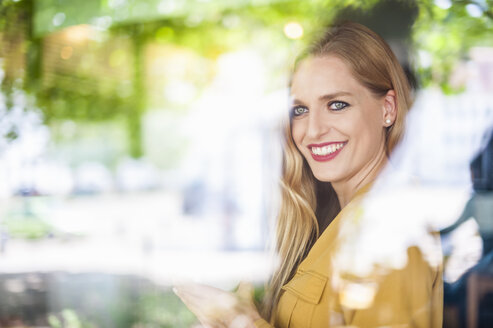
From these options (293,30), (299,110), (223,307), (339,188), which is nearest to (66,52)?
(293,30)

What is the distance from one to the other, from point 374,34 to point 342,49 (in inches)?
5.7

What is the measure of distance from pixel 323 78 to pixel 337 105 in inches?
5.3

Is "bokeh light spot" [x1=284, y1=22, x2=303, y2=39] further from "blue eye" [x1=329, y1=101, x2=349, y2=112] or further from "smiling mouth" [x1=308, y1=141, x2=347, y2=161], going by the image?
"smiling mouth" [x1=308, y1=141, x2=347, y2=161]

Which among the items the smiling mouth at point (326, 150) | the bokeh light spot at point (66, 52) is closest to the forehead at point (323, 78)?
the smiling mouth at point (326, 150)

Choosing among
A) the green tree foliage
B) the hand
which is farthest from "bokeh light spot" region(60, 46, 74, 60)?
the hand

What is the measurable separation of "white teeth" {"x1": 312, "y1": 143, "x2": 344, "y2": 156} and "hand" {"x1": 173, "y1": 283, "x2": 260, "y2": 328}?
2.56ft

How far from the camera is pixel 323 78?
1994 mm

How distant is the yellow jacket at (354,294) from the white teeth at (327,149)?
0.70 feet

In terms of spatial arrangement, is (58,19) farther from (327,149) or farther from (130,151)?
(327,149)

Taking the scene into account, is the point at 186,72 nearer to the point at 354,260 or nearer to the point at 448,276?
the point at 354,260

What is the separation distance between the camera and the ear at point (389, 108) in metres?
1.90

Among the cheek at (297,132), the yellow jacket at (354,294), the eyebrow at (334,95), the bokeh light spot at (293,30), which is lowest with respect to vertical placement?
the yellow jacket at (354,294)

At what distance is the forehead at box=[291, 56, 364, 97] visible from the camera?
1946 millimetres

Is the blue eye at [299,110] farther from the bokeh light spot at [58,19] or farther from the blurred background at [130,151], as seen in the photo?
the bokeh light spot at [58,19]
